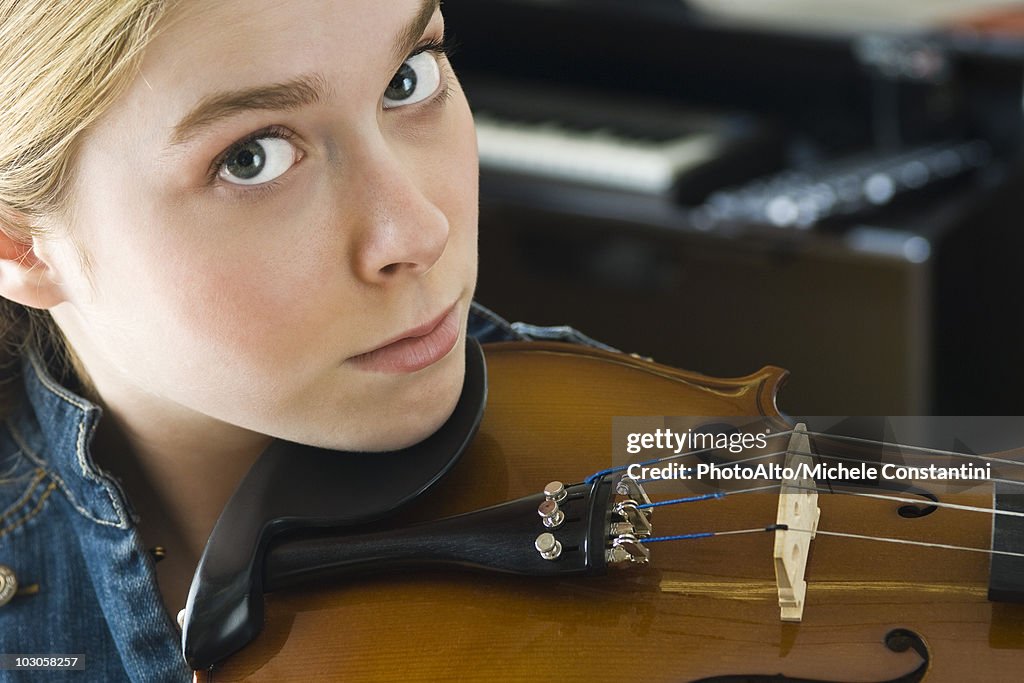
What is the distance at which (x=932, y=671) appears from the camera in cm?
55

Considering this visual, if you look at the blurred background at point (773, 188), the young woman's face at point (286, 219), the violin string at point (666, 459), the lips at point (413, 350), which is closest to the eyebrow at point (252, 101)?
the young woman's face at point (286, 219)

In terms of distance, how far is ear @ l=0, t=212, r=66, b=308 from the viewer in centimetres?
64

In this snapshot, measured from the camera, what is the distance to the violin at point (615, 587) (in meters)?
0.57

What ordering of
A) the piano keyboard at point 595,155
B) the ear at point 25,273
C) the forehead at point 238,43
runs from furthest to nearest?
the piano keyboard at point 595,155
the ear at point 25,273
the forehead at point 238,43

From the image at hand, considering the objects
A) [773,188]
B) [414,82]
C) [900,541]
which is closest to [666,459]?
[900,541]

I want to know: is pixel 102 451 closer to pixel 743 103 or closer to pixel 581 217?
pixel 581 217

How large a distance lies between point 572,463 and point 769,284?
1.09m

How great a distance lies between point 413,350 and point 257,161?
0.43ft

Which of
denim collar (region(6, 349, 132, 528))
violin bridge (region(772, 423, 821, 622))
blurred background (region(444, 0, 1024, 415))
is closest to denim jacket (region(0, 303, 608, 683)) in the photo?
denim collar (region(6, 349, 132, 528))

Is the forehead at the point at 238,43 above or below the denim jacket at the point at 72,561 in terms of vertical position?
above

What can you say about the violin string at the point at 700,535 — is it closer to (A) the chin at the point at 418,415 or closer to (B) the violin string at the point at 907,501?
(B) the violin string at the point at 907,501

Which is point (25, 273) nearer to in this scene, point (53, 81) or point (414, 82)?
point (53, 81)

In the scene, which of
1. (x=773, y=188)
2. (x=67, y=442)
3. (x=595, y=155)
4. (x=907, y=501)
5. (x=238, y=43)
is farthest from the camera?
(x=595, y=155)

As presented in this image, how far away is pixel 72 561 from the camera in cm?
76
